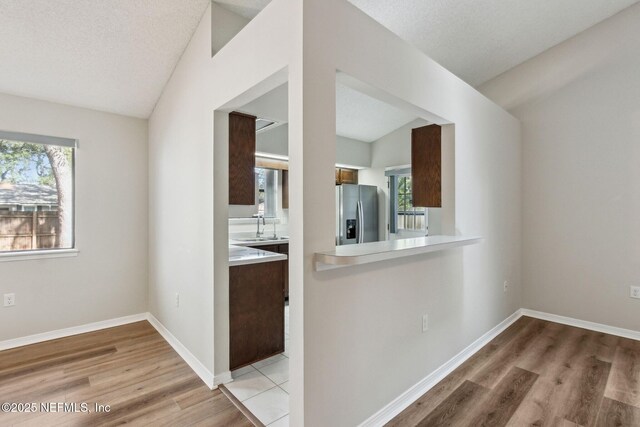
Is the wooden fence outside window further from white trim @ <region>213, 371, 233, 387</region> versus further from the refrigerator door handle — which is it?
the refrigerator door handle

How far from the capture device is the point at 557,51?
3.61 metres

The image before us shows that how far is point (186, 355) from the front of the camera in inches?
105

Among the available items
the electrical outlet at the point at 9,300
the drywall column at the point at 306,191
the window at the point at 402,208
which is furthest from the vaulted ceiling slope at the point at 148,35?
the window at the point at 402,208

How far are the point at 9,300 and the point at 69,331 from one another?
1.90 ft

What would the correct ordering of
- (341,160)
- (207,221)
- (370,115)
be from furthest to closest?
(341,160), (370,115), (207,221)

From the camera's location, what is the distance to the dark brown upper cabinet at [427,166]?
113 inches

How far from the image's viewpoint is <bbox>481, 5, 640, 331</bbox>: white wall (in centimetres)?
322

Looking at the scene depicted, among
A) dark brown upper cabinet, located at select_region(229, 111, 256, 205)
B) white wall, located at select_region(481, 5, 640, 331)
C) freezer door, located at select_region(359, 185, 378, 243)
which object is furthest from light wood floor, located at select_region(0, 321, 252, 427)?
white wall, located at select_region(481, 5, 640, 331)

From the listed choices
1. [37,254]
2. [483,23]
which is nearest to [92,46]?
[37,254]

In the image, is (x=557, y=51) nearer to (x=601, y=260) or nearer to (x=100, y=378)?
(x=601, y=260)

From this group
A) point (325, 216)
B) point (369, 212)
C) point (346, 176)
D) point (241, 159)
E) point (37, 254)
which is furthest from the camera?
point (346, 176)

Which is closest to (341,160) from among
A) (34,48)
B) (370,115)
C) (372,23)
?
(370,115)

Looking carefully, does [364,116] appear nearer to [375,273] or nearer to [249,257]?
[249,257]

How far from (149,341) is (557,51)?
17.6 ft
